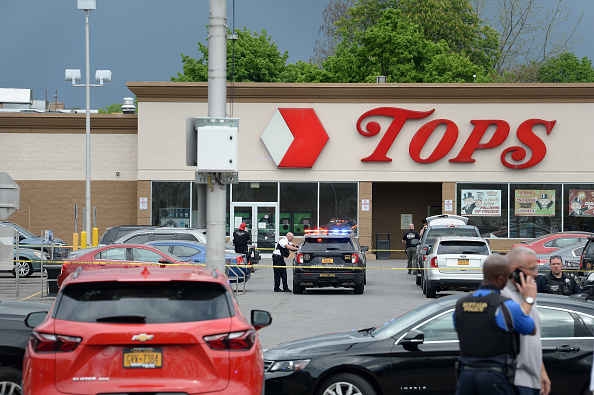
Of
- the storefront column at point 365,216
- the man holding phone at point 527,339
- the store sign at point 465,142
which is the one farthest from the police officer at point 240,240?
the man holding phone at point 527,339

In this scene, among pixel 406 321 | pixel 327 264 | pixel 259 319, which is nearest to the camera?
pixel 259 319

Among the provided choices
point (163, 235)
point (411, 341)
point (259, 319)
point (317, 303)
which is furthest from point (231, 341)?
point (163, 235)

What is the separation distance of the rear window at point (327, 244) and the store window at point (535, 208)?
54.9ft

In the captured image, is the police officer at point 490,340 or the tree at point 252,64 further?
the tree at point 252,64

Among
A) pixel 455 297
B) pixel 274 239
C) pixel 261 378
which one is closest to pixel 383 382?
pixel 455 297

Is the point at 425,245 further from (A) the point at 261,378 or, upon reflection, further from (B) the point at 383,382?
(A) the point at 261,378

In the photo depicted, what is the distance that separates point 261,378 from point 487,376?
1.78 metres

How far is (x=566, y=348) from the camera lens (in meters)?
8.72

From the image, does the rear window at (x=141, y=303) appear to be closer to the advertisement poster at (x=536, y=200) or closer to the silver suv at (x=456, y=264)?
the silver suv at (x=456, y=264)

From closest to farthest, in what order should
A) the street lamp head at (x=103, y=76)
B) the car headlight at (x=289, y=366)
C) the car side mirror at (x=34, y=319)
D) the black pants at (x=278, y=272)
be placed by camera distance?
the car side mirror at (x=34, y=319) < the car headlight at (x=289, y=366) < the black pants at (x=278, y=272) < the street lamp head at (x=103, y=76)

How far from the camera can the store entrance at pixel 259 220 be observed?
38.0 metres

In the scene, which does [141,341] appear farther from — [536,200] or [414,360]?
[536,200]

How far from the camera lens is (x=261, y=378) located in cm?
684

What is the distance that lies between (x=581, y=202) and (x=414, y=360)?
3113 cm
